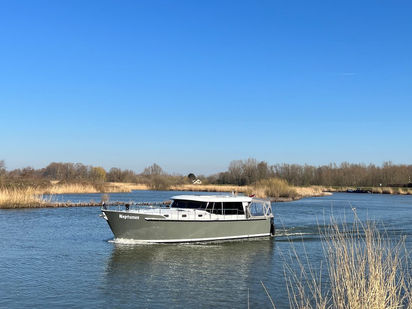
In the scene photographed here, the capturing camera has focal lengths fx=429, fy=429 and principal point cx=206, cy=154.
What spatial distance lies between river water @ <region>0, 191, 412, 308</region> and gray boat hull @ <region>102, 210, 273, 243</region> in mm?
498

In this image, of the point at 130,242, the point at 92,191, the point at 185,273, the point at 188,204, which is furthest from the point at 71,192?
the point at 185,273

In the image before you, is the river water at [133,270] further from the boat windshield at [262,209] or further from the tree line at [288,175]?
the tree line at [288,175]

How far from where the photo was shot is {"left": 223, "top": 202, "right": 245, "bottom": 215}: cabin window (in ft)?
82.6

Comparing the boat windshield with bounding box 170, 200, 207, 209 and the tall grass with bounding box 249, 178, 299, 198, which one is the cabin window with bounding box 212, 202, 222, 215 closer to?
the boat windshield with bounding box 170, 200, 207, 209

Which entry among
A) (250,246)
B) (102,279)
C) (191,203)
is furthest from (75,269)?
(250,246)

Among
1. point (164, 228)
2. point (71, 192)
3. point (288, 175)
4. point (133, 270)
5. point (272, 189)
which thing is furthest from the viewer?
point (288, 175)

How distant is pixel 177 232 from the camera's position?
23516mm

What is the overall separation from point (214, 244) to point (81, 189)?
165ft

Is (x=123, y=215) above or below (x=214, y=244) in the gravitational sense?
above

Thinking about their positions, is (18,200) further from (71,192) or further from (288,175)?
(288,175)

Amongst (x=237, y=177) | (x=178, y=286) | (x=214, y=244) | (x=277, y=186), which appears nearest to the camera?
(x=178, y=286)

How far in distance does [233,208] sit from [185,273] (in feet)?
27.6

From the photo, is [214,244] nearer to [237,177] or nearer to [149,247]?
[149,247]

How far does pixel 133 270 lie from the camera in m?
18.0
